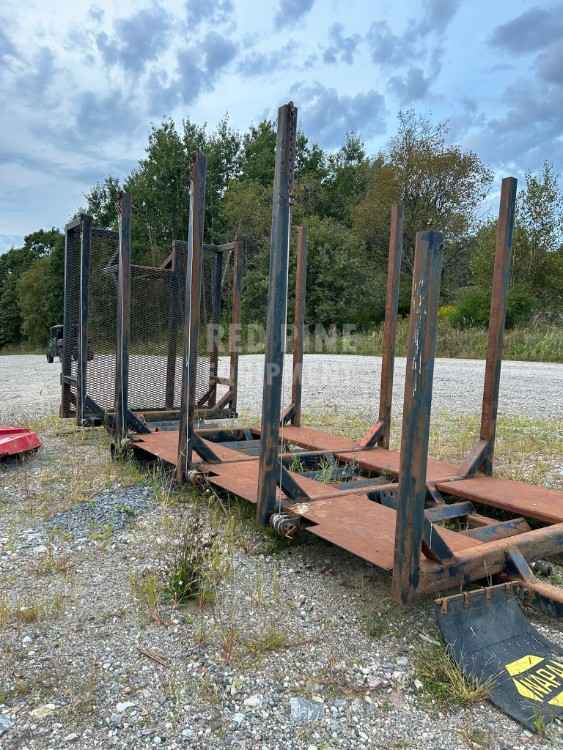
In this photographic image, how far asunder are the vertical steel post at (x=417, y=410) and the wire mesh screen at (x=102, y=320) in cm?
418

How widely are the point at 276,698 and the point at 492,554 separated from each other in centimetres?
105

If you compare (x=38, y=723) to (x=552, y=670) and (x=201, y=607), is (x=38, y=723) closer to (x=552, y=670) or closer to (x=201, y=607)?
(x=201, y=607)

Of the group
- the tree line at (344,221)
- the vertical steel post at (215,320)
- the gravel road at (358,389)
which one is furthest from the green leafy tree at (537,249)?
the vertical steel post at (215,320)

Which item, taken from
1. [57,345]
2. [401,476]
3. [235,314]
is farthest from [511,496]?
[57,345]

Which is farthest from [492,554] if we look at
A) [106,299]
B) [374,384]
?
[374,384]

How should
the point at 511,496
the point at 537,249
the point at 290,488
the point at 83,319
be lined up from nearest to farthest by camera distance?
the point at 290,488, the point at 511,496, the point at 83,319, the point at 537,249

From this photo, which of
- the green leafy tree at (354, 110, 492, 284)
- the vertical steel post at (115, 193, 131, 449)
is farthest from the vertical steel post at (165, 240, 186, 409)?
the green leafy tree at (354, 110, 492, 284)

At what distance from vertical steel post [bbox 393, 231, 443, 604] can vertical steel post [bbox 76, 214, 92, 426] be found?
12.9 feet

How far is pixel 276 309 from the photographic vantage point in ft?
9.63

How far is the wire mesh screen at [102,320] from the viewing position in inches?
229

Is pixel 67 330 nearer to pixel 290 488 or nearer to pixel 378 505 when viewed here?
pixel 290 488

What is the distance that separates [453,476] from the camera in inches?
148

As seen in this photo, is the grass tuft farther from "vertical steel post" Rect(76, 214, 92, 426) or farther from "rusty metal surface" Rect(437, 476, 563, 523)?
"vertical steel post" Rect(76, 214, 92, 426)

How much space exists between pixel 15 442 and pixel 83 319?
1235 millimetres
